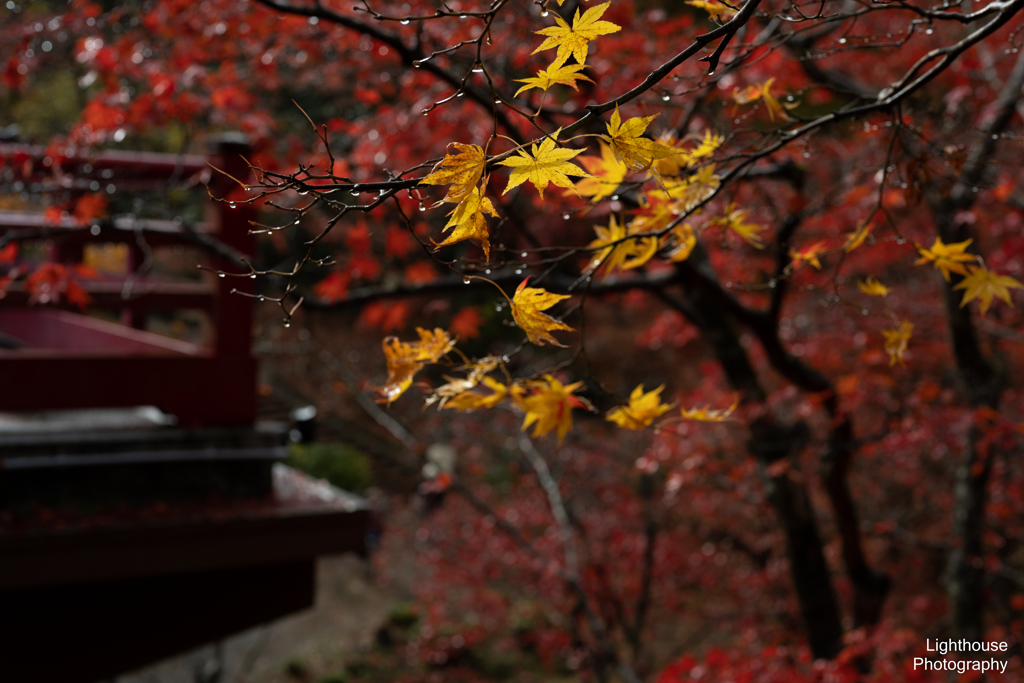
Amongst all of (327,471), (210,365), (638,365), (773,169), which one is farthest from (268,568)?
(638,365)

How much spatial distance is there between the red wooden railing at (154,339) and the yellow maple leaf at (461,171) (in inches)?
93.3

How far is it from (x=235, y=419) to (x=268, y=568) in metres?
0.78

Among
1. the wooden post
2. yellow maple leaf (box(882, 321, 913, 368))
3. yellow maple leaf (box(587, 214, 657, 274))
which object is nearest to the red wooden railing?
the wooden post

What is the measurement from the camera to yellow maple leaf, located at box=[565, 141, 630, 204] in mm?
1482

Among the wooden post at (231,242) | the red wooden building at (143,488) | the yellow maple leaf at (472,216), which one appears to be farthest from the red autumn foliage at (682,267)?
the red wooden building at (143,488)

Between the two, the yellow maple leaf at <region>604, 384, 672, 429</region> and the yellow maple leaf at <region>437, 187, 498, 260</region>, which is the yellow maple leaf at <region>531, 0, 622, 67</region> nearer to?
the yellow maple leaf at <region>437, 187, 498, 260</region>

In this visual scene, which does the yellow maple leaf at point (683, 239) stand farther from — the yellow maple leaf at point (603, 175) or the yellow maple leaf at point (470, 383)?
the yellow maple leaf at point (470, 383)

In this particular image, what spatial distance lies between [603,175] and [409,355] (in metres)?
0.58

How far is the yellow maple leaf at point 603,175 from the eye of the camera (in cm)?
148

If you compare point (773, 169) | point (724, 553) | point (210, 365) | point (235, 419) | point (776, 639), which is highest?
point (773, 169)

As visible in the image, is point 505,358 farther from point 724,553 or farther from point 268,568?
point 724,553

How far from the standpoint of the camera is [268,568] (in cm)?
379

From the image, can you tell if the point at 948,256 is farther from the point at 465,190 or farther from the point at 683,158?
the point at 465,190

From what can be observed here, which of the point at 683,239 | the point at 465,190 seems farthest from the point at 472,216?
the point at 683,239
